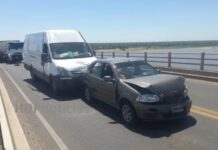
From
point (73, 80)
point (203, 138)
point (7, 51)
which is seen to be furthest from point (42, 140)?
point (7, 51)

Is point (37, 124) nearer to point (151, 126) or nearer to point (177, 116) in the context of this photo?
point (151, 126)

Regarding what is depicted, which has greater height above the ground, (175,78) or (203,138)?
(175,78)

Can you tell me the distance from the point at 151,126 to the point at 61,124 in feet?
7.27

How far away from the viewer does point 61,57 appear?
539 inches

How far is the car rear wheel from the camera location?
812 cm

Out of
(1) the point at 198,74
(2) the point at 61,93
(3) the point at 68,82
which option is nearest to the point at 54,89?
(2) the point at 61,93

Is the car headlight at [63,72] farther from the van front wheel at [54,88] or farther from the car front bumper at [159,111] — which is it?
the car front bumper at [159,111]

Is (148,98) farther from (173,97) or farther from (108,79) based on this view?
(108,79)

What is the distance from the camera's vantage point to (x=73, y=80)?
1265 centimetres

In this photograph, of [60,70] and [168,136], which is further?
[60,70]

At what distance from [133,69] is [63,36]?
609 cm

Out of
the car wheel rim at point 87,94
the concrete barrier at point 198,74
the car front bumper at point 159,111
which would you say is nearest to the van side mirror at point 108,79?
the car front bumper at point 159,111

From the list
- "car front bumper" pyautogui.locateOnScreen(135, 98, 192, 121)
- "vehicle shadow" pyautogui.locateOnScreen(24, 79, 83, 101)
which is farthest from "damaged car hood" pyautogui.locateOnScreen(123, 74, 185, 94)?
"vehicle shadow" pyautogui.locateOnScreen(24, 79, 83, 101)

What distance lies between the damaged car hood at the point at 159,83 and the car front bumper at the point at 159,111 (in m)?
0.36
